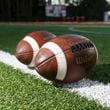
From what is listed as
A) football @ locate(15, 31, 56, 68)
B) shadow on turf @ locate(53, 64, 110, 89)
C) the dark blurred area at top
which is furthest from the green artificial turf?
the dark blurred area at top

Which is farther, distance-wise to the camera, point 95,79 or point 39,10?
point 39,10

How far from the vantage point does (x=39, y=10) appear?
136 ft

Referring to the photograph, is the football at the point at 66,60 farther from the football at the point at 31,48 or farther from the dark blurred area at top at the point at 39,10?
the dark blurred area at top at the point at 39,10

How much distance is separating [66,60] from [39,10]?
36759mm

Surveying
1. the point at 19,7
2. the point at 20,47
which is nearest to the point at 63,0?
the point at 19,7

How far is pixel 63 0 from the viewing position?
48969 millimetres

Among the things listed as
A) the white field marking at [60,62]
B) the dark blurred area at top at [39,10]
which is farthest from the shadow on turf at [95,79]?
the dark blurred area at top at [39,10]

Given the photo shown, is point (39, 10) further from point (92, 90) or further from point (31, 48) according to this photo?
point (92, 90)

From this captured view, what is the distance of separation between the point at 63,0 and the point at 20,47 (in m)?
43.2

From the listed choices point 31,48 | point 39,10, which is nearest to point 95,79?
point 31,48

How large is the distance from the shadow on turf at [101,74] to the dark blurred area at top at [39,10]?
31.5 meters

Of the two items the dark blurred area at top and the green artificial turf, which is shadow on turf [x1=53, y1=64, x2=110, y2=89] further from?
the dark blurred area at top

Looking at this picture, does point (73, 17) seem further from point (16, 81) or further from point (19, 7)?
point (16, 81)

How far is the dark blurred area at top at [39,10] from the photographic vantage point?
39219 mm
